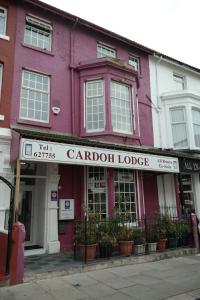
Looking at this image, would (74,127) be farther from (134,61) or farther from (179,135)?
(179,135)

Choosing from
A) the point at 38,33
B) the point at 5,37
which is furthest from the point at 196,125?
the point at 5,37

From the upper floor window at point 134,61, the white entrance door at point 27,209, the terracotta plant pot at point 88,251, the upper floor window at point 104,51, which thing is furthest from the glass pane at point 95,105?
the terracotta plant pot at point 88,251

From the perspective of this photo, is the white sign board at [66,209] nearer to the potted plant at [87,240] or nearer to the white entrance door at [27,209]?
the white entrance door at [27,209]

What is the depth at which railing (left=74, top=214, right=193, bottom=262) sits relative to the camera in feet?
28.1

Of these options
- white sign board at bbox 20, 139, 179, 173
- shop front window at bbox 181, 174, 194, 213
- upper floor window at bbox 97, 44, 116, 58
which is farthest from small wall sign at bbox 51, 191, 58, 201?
upper floor window at bbox 97, 44, 116, 58

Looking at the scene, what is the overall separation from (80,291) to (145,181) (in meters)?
7.29

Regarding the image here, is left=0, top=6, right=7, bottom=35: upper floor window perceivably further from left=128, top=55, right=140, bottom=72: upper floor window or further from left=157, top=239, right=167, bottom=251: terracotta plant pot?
left=157, top=239, right=167, bottom=251: terracotta plant pot

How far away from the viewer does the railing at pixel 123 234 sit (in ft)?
28.1

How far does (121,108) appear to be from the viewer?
12.5 metres

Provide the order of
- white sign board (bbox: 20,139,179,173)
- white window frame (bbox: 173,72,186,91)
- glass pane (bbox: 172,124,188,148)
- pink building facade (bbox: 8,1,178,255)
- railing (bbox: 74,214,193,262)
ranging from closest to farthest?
white sign board (bbox: 20,139,179,173) < railing (bbox: 74,214,193,262) < pink building facade (bbox: 8,1,178,255) < glass pane (bbox: 172,124,188,148) < white window frame (bbox: 173,72,186,91)

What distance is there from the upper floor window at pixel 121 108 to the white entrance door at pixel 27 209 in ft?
14.4

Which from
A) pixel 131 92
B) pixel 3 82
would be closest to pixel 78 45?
pixel 131 92

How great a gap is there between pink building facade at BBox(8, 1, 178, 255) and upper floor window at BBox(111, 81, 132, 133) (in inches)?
1.8

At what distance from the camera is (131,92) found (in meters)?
13.0
